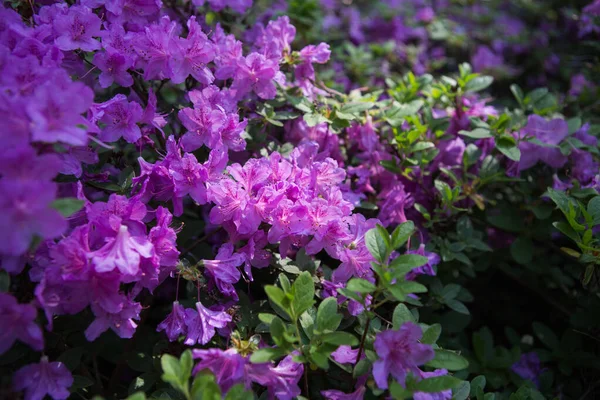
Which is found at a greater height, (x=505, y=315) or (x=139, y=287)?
(x=139, y=287)

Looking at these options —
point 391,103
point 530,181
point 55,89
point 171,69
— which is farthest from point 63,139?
point 530,181

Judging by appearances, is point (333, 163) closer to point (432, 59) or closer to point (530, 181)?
point (530, 181)

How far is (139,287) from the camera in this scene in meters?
1.29

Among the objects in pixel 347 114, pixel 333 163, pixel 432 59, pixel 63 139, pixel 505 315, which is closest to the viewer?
pixel 63 139

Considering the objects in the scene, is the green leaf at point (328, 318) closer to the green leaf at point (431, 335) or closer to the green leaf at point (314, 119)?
the green leaf at point (431, 335)

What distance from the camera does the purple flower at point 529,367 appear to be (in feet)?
5.98

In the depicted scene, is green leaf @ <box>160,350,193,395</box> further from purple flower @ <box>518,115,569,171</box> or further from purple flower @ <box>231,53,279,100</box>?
purple flower @ <box>518,115,569,171</box>

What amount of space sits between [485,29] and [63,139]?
3339 mm

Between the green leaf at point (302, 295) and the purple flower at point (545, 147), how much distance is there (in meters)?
1.08

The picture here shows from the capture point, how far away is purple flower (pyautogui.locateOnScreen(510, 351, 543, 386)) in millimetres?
1823

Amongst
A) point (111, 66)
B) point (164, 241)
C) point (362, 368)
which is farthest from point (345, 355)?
point (111, 66)

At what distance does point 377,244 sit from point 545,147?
3.33 feet

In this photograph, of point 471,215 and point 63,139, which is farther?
point 471,215

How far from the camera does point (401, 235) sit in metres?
1.30
